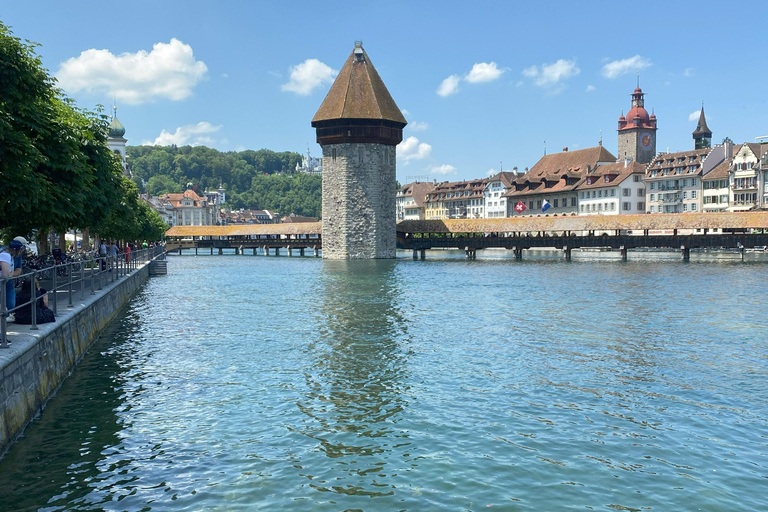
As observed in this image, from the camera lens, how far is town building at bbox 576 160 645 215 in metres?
85.5

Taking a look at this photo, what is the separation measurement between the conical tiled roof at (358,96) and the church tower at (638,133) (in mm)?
53954

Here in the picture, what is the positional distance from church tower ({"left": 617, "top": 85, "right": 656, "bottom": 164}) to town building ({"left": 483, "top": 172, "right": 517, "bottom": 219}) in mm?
17515

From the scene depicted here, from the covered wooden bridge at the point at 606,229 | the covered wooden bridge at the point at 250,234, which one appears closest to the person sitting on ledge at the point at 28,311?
the covered wooden bridge at the point at 606,229

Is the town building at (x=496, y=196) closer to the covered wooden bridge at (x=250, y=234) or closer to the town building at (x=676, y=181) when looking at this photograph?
the town building at (x=676, y=181)

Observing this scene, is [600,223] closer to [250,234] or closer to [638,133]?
[250,234]

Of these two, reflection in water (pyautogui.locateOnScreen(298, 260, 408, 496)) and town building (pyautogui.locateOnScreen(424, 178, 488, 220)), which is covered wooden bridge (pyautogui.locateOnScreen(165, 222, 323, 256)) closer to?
town building (pyautogui.locateOnScreen(424, 178, 488, 220))

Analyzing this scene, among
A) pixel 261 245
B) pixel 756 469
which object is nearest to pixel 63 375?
pixel 756 469

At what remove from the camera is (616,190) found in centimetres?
8569

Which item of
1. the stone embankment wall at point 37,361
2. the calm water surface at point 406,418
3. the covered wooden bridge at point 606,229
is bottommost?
the calm water surface at point 406,418

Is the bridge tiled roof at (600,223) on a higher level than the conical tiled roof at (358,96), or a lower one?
lower

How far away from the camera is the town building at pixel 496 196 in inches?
4161

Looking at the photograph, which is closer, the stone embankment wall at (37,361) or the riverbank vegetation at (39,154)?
the stone embankment wall at (37,361)

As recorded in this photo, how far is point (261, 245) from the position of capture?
85.2 m

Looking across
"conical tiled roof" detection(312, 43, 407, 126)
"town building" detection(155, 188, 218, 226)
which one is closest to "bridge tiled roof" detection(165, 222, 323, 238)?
"conical tiled roof" detection(312, 43, 407, 126)
